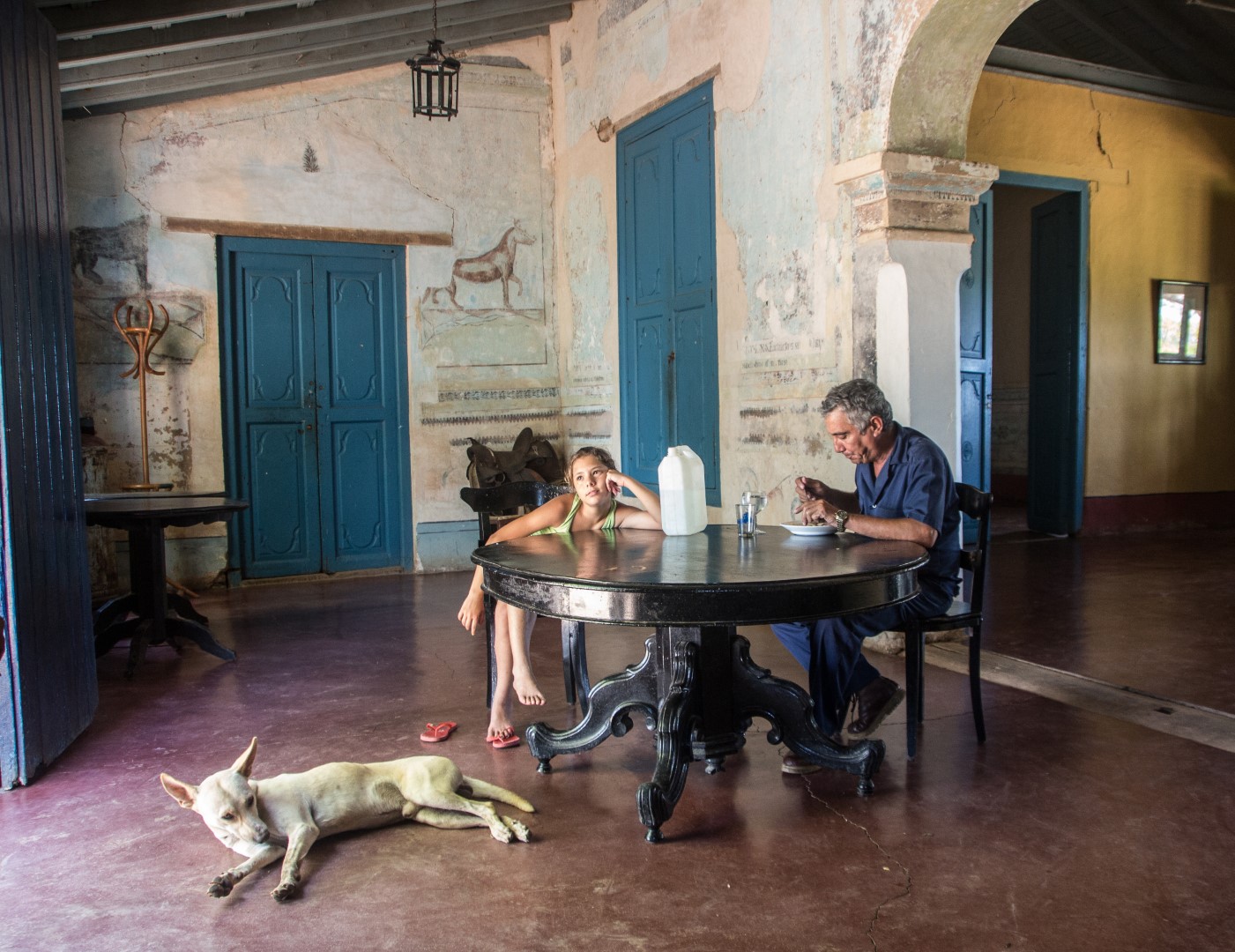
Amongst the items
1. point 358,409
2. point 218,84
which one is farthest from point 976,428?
point 218,84

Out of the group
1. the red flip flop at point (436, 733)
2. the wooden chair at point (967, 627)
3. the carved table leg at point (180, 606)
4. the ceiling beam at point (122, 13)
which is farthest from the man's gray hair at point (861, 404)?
the ceiling beam at point (122, 13)

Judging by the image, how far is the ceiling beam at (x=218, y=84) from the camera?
6.60 metres

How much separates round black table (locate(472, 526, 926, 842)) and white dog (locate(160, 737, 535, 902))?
42cm

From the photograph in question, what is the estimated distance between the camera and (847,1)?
4.99 meters

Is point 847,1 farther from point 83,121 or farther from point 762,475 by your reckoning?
point 83,121

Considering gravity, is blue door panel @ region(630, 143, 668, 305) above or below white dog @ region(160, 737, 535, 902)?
above

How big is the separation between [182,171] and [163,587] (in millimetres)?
3445

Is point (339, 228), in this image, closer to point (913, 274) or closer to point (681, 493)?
point (913, 274)

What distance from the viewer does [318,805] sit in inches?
110

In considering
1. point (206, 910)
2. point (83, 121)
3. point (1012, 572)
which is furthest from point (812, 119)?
point (83, 121)

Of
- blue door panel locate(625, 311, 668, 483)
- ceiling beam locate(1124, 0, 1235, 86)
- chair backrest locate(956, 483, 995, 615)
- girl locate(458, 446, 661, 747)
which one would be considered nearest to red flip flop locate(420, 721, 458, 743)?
girl locate(458, 446, 661, 747)

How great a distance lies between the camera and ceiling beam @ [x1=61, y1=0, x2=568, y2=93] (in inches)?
246

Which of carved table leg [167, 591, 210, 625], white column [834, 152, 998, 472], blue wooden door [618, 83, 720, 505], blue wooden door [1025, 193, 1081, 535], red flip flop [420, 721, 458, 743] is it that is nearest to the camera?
red flip flop [420, 721, 458, 743]

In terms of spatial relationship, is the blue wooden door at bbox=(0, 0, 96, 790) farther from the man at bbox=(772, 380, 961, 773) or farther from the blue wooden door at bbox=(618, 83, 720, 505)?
the blue wooden door at bbox=(618, 83, 720, 505)
